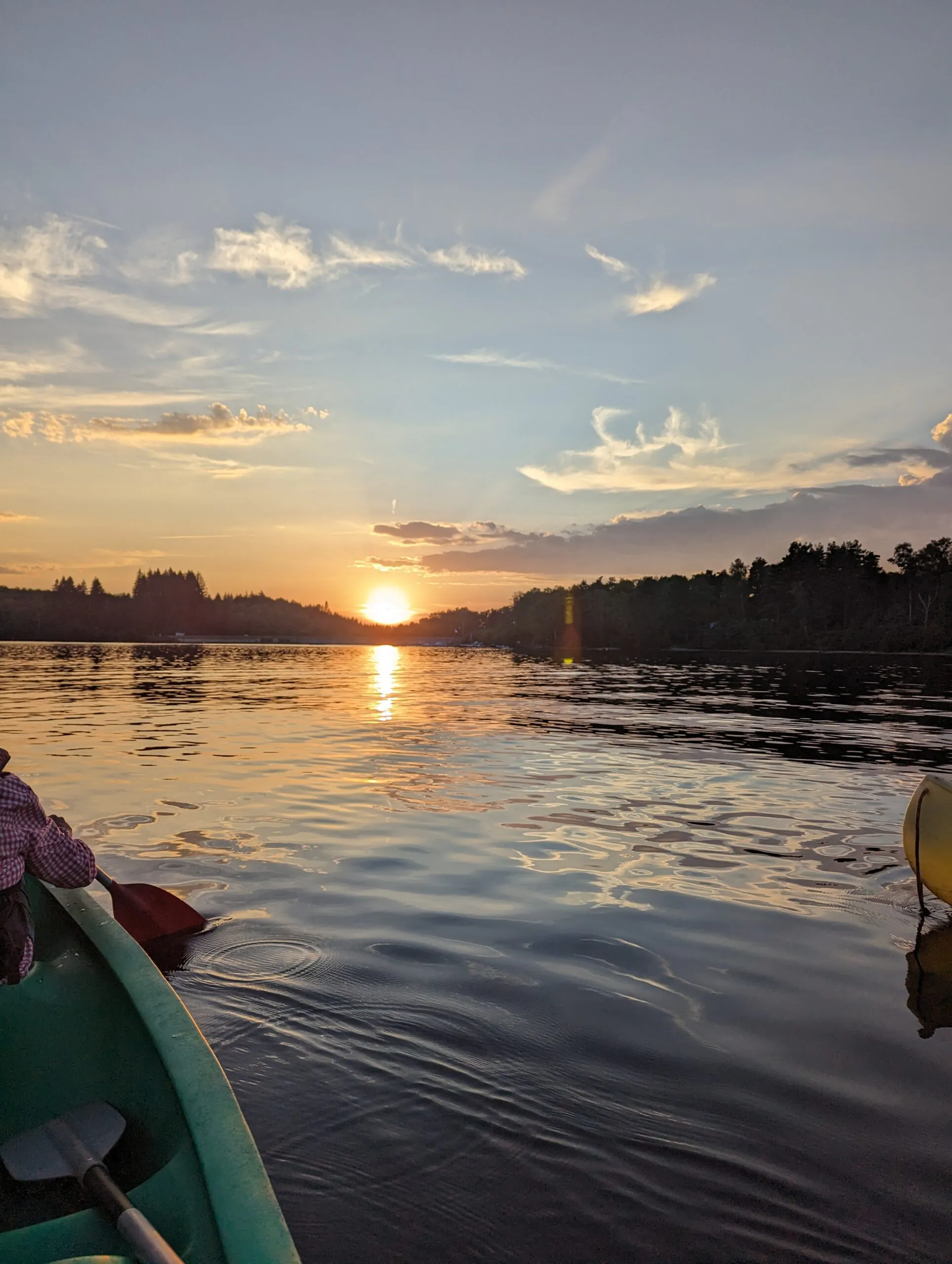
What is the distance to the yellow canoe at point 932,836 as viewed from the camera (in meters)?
8.38

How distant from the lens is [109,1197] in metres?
3.00

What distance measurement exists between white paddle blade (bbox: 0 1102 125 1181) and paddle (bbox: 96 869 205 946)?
3.65 m

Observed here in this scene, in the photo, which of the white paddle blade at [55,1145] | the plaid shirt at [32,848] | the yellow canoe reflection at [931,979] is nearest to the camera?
the white paddle blade at [55,1145]

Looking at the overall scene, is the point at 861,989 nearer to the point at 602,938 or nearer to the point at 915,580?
the point at 602,938

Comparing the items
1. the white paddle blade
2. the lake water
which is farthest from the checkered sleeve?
the lake water

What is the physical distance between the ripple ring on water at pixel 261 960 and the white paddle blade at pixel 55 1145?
3003 mm

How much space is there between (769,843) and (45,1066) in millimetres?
9803

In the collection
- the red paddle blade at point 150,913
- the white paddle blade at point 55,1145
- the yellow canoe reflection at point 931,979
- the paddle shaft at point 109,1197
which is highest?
the paddle shaft at point 109,1197

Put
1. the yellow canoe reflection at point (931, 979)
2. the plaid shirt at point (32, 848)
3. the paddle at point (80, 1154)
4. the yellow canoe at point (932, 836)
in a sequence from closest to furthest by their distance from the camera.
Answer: the paddle at point (80, 1154), the plaid shirt at point (32, 848), the yellow canoe reflection at point (931, 979), the yellow canoe at point (932, 836)

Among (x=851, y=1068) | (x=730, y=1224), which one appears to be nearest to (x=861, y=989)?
(x=851, y=1068)

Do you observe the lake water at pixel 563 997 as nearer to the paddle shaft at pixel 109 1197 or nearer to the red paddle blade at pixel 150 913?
the red paddle blade at pixel 150 913

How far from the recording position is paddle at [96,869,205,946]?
7465 mm

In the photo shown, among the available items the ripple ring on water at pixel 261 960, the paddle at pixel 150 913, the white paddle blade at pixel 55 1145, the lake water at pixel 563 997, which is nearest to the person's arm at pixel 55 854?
the white paddle blade at pixel 55 1145

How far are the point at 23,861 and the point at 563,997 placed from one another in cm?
424
